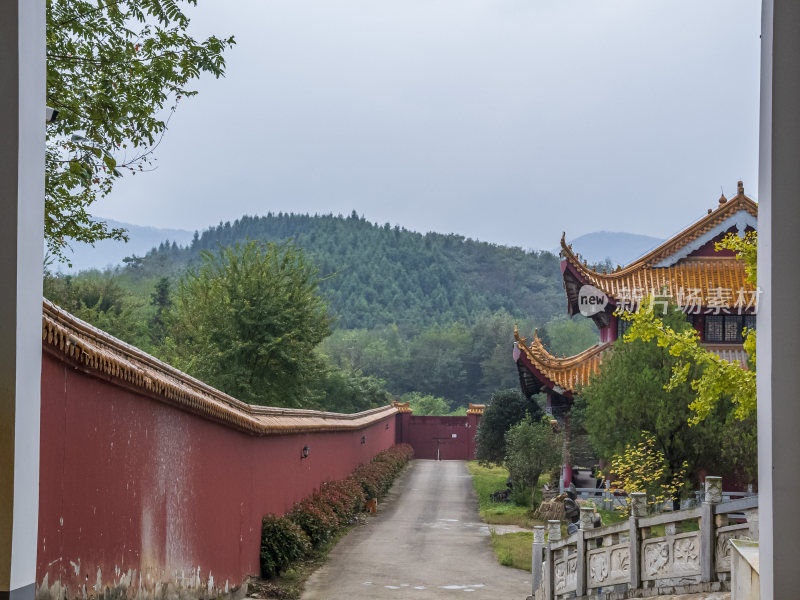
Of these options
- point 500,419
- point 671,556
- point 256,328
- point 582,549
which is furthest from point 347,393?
point 671,556

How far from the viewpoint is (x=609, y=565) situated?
6.90 metres

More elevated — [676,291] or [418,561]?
[676,291]

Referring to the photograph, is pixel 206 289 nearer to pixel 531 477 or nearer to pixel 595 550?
pixel 531 477

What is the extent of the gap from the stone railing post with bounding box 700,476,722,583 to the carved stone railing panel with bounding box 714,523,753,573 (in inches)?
1.3

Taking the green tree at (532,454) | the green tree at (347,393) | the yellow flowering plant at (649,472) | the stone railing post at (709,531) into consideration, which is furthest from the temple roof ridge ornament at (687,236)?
the green tree at (347,393)

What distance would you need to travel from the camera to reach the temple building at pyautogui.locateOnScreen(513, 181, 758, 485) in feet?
57.8

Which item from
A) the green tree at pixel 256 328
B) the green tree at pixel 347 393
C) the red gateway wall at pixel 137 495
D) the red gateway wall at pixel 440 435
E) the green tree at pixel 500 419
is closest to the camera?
the red gateway wall at pixel 137 495

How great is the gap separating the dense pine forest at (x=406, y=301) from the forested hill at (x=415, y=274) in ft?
0.37

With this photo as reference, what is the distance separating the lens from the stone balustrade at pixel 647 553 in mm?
5809

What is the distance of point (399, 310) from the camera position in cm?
8181

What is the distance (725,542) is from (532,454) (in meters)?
12.1

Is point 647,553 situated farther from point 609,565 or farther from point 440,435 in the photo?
point 440,435

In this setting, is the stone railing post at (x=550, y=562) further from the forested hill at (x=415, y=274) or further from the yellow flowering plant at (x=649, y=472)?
the forested hill at (x=415, y=274)

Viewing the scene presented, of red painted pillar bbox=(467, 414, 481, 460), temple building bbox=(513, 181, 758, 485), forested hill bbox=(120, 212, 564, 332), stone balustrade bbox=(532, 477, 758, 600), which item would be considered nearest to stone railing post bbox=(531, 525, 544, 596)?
stone balustrade bbox=(532, 477, 758, 600)
